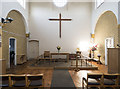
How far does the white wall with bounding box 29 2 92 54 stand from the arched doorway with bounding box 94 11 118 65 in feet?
5.19

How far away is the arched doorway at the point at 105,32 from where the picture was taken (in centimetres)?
796

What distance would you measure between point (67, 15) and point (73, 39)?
98.1 inches

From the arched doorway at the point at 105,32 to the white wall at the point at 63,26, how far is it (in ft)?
5.19

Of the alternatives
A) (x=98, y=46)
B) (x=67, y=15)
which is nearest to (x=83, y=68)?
(x=98, y=46)

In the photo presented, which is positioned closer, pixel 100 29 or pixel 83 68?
pixel 83 68

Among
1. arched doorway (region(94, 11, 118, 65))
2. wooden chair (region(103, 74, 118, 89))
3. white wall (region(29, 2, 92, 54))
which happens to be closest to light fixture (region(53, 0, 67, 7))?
white wall (region(29, 2, 92, 54))

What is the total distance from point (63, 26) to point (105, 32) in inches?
176

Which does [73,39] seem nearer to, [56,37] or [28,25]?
[56,37]

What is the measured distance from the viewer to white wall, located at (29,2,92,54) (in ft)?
40.8

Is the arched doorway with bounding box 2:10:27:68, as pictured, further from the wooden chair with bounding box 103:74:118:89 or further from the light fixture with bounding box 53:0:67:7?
the wooden chair with bounding box 103:74:118:89

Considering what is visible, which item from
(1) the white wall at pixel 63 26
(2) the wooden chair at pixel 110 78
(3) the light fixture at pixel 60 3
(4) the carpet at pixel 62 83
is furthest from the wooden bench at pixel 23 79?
(3) the light fixture at pixel 60 3

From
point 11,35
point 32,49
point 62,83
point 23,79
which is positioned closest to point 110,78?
point 62,83

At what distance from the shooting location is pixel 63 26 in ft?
41.1

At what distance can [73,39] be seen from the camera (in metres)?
12.5
